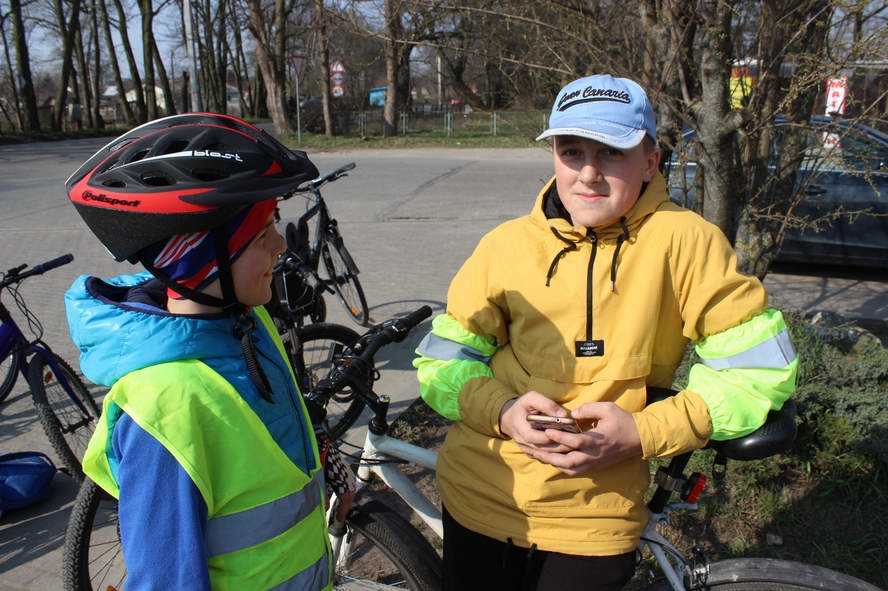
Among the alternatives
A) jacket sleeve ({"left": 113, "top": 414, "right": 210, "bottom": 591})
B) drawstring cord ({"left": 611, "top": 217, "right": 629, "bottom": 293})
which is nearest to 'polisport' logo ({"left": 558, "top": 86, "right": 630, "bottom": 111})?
drawstring cord ({"left": 611, "top": 217, "right": 629, "bottom": 293})

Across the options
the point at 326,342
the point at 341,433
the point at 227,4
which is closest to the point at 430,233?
the point at 326,342

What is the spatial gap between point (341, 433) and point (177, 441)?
2.81 meters

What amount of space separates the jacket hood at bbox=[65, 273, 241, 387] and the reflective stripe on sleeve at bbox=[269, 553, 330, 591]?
0.50m

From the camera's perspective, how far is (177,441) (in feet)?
4.03

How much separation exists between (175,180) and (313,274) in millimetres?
3550

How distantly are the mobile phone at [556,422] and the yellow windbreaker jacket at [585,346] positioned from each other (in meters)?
0.15

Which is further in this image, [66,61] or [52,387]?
[66,61]

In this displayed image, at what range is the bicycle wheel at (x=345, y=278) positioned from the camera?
18.2 feet

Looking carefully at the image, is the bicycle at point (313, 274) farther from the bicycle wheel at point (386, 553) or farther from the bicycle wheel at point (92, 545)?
the bicycle wheel at point (386, 553)

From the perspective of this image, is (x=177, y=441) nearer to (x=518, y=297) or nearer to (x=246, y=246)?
(x=246, y=246)

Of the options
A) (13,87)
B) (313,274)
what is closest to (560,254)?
(313,274)

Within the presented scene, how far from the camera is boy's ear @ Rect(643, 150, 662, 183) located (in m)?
1.77

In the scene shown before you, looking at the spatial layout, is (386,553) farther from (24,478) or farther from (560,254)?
(24,478)

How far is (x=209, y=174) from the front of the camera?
141 centimetres
